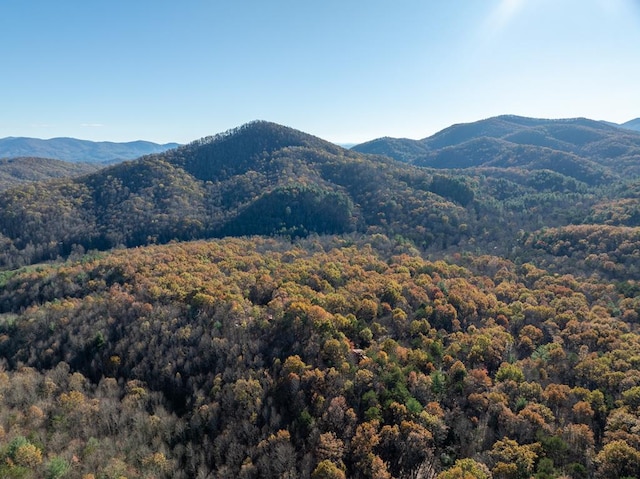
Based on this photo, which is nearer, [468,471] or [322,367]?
[468,471]

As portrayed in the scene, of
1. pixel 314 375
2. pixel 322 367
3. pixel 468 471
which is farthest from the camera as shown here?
pixel 322 367

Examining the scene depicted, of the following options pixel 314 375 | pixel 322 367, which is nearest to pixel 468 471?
pixel 314 375

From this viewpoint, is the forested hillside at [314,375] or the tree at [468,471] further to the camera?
the forested hillside at [314,375]

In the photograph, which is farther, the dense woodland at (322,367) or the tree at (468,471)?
the dense woodland at (322,367)

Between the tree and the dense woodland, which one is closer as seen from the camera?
the tree

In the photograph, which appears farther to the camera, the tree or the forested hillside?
the forested hillside

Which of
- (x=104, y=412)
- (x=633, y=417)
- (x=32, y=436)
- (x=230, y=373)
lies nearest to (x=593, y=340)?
(x=633, y=417)

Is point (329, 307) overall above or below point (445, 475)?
above

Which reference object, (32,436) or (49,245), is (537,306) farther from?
(49,245)

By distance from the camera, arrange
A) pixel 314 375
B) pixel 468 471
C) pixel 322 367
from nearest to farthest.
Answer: pixel 468 471 < pixel 314 375 < pixel 322 367

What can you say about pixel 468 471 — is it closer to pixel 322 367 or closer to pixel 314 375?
pixel 314 375

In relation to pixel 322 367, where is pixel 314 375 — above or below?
above
